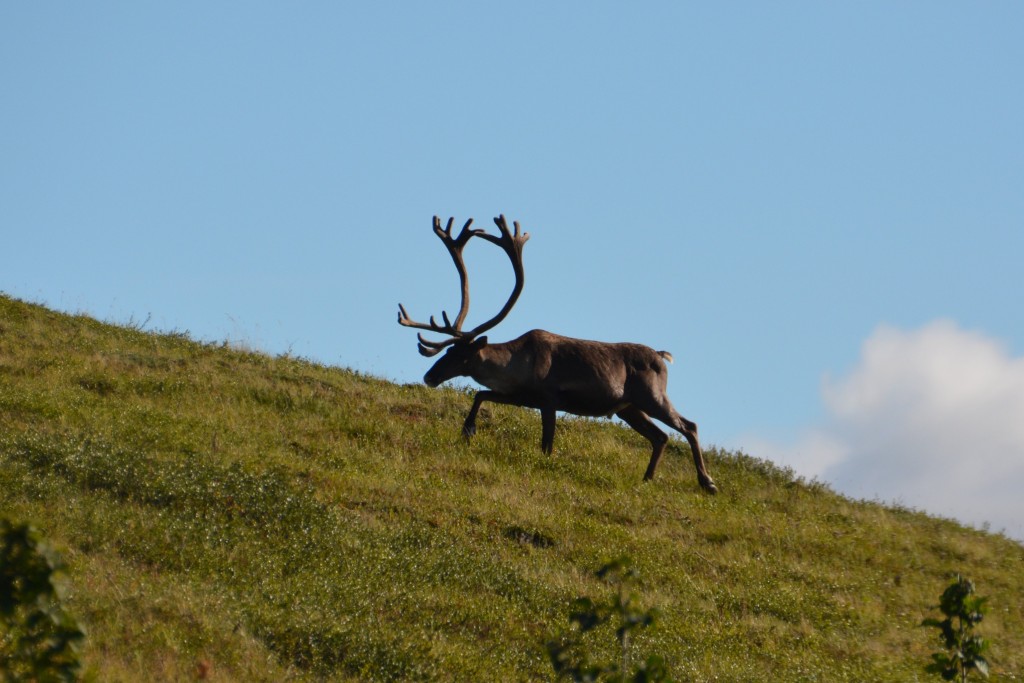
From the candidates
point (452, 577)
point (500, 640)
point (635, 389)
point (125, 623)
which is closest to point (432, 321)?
point (635, 389)

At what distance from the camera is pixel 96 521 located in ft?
41.2

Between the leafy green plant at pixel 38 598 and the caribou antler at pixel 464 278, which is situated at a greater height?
the caribou antler at pixel 464 278

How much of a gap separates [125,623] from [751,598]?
6720 mm

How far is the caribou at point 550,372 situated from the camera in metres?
18.8

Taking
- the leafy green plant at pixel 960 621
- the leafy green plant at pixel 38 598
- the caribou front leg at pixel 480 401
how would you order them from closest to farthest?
the leafy green plant at pixel 38 598, the leafy green plant at pixel 960 621, the caribou front leg at pixel 480 401

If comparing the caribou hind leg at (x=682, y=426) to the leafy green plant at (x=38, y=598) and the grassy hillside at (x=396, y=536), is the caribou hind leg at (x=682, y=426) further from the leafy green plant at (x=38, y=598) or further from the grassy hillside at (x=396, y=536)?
the leafy green plant at (x=38, y=598)

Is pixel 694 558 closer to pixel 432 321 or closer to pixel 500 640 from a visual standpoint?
pixel 500 640

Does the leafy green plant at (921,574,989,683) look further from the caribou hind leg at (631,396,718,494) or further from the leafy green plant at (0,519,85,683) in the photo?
the caribou hind leg at (631,396,718,494)

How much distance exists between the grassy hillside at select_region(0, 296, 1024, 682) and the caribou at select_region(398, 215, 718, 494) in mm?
579

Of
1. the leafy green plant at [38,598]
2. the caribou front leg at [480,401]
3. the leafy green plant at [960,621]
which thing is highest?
the caribou front leg at [480,401]

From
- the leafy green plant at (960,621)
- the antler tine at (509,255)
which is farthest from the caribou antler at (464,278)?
the leafy green plant at (960,621)

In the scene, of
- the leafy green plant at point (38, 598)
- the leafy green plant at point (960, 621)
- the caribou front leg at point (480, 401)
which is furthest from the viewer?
the caribou front leg at point (480, 401)

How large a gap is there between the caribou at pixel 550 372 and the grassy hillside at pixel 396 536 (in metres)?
0.58

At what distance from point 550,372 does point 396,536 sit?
5.44 m
